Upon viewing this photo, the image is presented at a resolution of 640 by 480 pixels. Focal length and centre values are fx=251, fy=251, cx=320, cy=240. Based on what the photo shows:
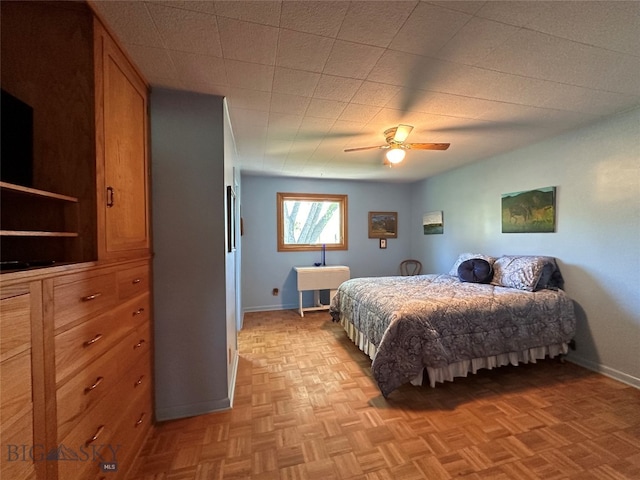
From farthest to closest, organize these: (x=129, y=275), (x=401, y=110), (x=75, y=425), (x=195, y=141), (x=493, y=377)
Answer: (x=493, y=377) → (x=401, y=110) → (x=195, y=141) → (x=129, y=275) → (x=75, y=425)

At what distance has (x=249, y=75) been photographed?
1597mm

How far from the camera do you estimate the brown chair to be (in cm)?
489

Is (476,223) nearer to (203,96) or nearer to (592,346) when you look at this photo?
(592,346)

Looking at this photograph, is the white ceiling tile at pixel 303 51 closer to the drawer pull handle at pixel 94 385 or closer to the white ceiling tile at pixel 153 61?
the white ceiling tile at pixel 153 61

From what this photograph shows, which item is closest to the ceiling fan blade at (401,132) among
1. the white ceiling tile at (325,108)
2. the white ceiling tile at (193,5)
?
the white ceiling tile at (325,108)

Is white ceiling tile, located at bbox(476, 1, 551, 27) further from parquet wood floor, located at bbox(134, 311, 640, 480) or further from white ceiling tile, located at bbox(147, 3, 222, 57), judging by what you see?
parquet wood floor, located at bbox(134, 311, 640, 480)

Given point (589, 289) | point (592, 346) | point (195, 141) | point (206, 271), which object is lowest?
point (592, 346)

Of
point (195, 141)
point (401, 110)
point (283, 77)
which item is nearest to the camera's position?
point (283, 77)

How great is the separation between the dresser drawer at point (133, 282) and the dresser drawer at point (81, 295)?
6 cm

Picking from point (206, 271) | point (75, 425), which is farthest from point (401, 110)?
point (75, 425)

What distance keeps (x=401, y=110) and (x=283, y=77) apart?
39.3 inches

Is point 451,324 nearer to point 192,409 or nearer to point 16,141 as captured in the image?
point 192,409

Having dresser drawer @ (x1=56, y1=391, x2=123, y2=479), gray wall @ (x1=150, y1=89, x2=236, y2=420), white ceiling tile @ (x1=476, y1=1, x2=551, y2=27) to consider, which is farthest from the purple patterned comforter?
white ceiling tile @ (x1=476, y1=1, x2=551, y2=27)

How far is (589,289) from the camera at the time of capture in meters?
2.39
